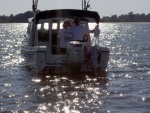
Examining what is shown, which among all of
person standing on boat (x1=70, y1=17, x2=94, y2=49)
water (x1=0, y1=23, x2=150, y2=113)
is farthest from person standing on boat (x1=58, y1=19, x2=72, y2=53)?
water (x1=0, y1=23, x2=150, y2=113)

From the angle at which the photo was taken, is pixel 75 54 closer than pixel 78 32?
Yes

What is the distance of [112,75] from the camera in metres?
18.8

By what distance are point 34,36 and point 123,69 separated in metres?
4.32

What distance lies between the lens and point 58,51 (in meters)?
18.4

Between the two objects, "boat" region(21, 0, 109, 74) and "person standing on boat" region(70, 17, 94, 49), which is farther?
"person standing on boat" region(70, 17, 94, 49)

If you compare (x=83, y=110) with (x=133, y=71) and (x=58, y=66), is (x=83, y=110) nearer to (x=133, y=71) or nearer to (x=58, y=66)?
(x=58, y=66)

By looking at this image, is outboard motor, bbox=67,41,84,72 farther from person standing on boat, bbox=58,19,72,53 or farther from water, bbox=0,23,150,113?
person standing on boat, bbox=58,19,72,53

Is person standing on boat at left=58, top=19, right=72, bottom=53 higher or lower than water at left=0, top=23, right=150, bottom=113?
higher

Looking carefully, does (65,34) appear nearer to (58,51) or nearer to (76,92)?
(58,51)

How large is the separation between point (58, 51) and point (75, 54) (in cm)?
188

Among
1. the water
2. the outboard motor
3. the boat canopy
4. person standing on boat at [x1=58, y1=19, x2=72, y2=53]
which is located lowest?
the water

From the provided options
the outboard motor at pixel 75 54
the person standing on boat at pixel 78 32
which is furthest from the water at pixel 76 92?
the person standing on boat at pixel 78 32

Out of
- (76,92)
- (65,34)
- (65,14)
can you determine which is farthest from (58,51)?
(76,92)

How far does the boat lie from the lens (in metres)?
16.9
